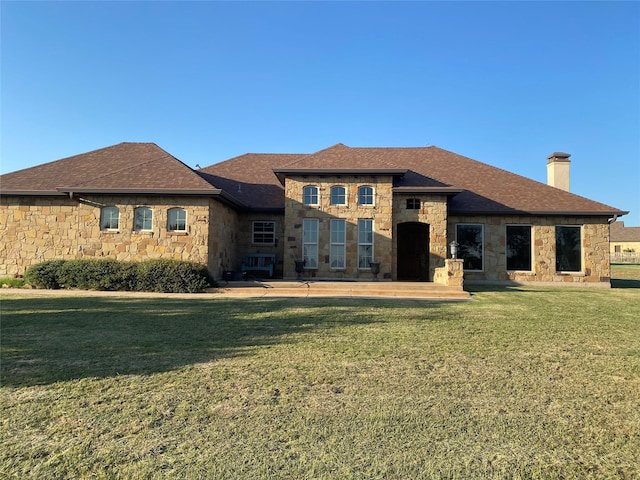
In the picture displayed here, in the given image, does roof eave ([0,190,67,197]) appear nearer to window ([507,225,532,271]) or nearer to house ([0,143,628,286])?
house ([0,143,628,286])

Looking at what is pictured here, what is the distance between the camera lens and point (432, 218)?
16.8m

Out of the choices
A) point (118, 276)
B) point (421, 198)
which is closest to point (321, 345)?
point (118, 276)

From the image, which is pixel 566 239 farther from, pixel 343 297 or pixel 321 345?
pixel 321 345

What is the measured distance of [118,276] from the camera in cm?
1345

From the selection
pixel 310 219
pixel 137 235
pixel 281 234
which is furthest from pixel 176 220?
pixel 310 219

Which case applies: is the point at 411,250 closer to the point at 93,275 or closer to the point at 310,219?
the point at 310,219

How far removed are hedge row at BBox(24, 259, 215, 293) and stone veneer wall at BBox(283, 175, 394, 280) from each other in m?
4.28

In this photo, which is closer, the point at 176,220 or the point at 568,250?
the point at 176,220

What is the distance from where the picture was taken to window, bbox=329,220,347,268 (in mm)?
16406

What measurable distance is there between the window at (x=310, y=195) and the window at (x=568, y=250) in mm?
11395

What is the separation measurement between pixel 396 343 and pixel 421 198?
1171 centimetres

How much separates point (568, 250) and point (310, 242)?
12062 millimetres

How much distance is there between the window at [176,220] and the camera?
1473cm

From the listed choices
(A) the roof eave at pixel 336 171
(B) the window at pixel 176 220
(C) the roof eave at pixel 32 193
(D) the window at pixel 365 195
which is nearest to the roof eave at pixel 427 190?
(A) the roof eave at pixel 336 171
